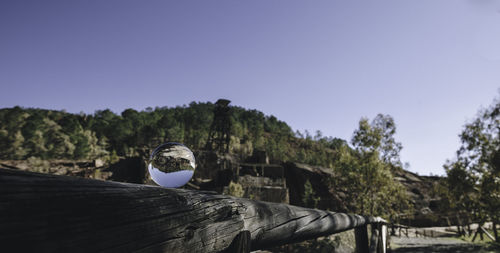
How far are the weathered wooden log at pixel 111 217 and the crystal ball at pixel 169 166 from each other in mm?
361

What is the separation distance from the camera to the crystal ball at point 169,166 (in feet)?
3.95

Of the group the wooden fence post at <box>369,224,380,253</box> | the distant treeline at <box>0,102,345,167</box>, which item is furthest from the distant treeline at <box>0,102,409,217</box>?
the wooden fence post at <box>369,224,380,253</box>

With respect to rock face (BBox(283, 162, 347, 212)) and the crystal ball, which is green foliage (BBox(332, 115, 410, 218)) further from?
the crystal ball

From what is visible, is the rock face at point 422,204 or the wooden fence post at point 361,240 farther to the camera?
the rock face at point 422,204

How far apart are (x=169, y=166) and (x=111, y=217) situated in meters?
0.73

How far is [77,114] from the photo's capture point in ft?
218

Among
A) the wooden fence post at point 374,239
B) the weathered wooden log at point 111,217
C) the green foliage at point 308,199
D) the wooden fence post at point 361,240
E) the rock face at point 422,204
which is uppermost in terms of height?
the weathered wooden log at point 111,217

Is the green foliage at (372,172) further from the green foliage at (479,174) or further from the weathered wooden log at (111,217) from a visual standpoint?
the weathered wooden log at (111,217)

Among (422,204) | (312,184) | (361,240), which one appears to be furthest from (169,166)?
(422,204)

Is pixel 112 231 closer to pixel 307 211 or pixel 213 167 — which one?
pixel 307 211

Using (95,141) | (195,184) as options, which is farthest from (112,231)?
(95,141)

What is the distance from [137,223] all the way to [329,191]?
2364cm

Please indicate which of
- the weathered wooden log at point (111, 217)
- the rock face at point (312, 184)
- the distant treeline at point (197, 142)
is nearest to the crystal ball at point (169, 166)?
the weathered wooden log at point (111, 217)

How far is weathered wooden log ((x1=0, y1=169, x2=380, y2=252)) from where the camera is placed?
37 centimetres
